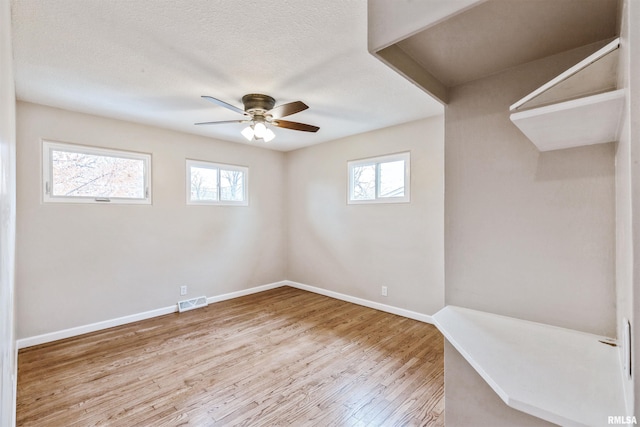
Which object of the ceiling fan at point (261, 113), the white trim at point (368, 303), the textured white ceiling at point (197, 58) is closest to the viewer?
the textured white ceiling at point (197, 58)

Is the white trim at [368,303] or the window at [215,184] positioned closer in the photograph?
the white trim at [368,303]

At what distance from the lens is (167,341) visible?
120 inches

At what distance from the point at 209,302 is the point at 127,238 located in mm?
1457

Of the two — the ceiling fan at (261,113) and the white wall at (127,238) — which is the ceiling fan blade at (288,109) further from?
the white wall at (127,238)

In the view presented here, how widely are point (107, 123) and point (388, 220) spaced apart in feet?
12.1

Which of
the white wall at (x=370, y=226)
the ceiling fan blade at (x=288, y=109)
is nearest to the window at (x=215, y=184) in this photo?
the white wall at (x=370, y=226)

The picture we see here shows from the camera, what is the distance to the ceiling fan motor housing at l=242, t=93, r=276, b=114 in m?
2.70

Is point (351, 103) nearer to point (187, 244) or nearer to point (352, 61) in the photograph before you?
point (352, 61)

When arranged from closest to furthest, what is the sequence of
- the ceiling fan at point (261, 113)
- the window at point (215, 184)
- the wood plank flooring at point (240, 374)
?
the wood plank flooring at point (240, 374), the ceiling fan at point (261, 113), the window at point (215, 184)

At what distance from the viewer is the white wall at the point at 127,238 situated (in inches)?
Result: 117

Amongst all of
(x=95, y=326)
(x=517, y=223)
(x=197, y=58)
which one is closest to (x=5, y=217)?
(x=197, y=58)

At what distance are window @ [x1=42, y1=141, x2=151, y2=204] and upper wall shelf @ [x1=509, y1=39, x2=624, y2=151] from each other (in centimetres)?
406

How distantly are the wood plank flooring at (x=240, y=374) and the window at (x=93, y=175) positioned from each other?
157cm

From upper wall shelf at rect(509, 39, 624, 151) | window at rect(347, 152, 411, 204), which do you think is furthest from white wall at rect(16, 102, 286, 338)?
upper wall shelf at rect(509, 39, 624, 151)
